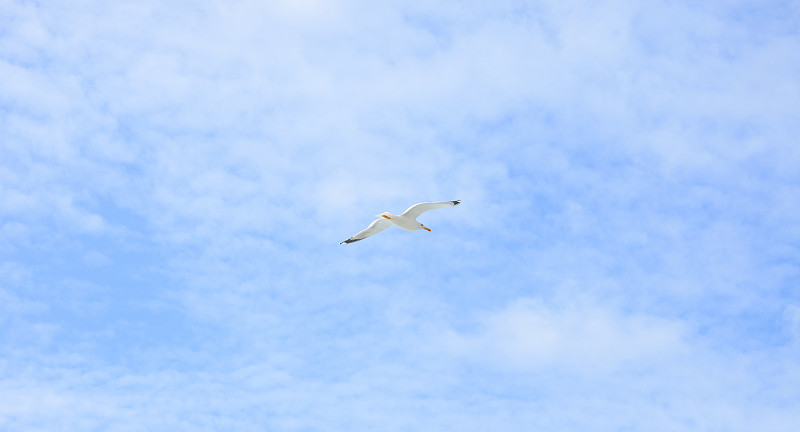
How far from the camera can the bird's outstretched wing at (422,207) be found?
62938 mm

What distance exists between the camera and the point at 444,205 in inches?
2490

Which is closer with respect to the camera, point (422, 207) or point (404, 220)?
point (422, 207)

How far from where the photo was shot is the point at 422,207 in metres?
63.6

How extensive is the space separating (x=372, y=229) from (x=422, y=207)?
17.0 feet

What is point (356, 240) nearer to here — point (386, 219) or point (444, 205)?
point (386, 219)

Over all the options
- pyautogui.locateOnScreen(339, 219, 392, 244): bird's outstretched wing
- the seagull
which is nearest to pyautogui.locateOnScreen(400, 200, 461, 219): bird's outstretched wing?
the seagull

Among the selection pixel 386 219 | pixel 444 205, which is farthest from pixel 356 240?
pixel 444 205

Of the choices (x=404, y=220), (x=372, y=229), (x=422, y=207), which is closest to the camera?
(x=422, y=207)

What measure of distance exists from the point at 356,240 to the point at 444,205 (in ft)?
27.9

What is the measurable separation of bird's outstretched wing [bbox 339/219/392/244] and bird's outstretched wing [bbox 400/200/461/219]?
2.11 meters

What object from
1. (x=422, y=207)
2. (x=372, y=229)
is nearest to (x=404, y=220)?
(x=422, y=207)

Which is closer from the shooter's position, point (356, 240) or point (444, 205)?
point (444, 205)

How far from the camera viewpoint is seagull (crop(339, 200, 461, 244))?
208 feet

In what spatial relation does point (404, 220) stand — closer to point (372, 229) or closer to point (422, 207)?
point (422, 207)
